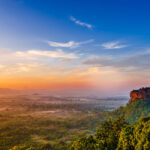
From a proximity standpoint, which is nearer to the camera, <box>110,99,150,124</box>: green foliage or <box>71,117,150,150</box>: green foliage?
<box>71,117,150,150</box>: green foliage

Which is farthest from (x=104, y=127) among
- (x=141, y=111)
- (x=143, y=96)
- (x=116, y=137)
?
(x=143, y=96)

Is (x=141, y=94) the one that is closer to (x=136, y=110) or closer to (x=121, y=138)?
(x=136, y=110)

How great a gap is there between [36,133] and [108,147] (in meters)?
67.4

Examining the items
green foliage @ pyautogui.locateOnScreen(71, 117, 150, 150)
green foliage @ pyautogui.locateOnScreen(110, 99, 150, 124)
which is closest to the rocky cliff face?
green foliage @ pyautogui.locateOnScreen(110, 99, 150, 124)

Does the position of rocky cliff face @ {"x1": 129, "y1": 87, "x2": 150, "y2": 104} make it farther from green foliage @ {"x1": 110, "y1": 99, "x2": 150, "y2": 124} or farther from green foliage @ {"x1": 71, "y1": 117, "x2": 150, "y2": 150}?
green foliage @ {"x1": 71, "y1": 117, "x2": 150, "y2": 150}

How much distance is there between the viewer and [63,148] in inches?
1969

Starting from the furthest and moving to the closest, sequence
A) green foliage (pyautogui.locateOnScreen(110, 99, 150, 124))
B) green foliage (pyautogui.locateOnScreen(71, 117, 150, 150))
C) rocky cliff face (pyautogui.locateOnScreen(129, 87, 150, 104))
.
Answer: rocky cliff face (pyautogui.locateOnScreen(129, 87, 150, 104)) → green foliage (pyautogui.locateOnScreen(110, 99, 150, 124)) → green foliage (pyautogui.locateOnScreen(71, 117, 150, 150))

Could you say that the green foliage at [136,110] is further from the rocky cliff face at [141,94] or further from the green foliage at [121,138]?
the green foliage at [121,138]

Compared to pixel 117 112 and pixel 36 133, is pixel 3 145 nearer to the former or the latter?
pixel 36 133

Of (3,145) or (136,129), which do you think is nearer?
(136,129)

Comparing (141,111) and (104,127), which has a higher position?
(104,127)

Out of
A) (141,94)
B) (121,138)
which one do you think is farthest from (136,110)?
(121,138)

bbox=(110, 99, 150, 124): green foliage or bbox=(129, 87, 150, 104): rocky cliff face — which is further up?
bbox=(129, 87, 150, 104): rocky cliff face

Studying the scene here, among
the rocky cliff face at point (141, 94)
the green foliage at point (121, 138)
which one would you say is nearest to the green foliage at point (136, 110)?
the rocky cliff face at point (141, 94)
